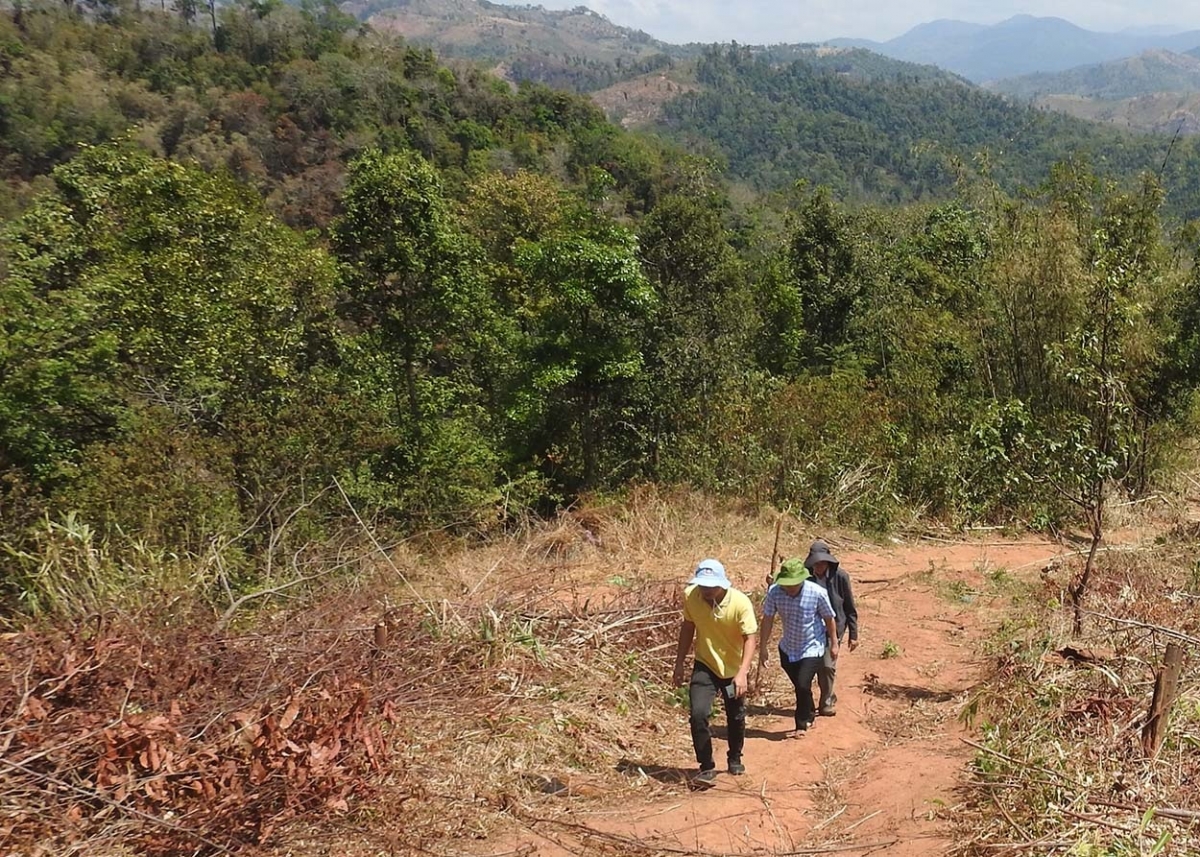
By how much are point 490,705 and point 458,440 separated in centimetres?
947

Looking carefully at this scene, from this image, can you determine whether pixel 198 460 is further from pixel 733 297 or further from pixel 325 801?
pixel 733 297

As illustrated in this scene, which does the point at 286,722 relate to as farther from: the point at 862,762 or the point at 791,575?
the point at 862,762

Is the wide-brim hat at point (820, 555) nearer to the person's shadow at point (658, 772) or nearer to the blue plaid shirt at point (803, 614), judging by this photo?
the blue plaid shirt at point (803, 614)

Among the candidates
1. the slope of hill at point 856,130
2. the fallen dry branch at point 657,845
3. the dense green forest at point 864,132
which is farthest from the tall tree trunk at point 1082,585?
the slope of hill at point 856,130

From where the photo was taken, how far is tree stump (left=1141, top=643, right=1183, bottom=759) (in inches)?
147

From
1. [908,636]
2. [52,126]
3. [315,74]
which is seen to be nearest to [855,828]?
[908,636]

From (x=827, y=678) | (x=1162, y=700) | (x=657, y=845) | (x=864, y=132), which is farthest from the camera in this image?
(x=864, y=132)

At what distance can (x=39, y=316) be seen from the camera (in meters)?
9.85

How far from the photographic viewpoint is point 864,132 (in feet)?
434

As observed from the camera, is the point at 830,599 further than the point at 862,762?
Yes

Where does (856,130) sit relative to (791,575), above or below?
above

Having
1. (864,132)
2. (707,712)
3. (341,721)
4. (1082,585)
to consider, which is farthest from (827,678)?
(864,132)

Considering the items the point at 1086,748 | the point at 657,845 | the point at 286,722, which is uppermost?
the point at 286,722

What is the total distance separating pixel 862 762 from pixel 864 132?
14443 cm
